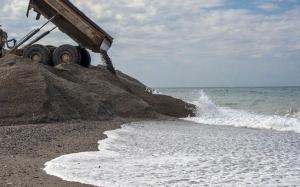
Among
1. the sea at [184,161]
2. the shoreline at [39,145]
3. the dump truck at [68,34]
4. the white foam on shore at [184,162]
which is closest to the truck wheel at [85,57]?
the dump truck at [68,34]

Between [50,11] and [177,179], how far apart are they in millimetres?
16008

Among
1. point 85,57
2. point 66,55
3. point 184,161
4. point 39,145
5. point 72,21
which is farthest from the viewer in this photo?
point 85,57

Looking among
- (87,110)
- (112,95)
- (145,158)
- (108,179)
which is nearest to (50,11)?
(112,95)

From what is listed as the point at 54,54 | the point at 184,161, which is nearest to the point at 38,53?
the point at 54,54

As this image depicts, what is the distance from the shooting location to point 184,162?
9555 mm

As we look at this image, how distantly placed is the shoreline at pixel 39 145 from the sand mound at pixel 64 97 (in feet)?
2.83

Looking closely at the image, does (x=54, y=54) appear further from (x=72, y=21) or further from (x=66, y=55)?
(x=72, y=21)

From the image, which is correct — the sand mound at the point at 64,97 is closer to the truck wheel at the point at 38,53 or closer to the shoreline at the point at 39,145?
the shoreline at the point at 39,145

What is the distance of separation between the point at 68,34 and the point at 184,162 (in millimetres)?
14738

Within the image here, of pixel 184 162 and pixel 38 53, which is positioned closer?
pixel 184 162

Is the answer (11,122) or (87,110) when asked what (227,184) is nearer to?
(11,122)

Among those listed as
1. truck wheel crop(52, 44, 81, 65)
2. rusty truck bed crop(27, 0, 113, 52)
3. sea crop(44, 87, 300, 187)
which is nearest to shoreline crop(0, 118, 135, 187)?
sea crop(44, 87, 300, 187)

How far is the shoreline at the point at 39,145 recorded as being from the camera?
7.98 metres

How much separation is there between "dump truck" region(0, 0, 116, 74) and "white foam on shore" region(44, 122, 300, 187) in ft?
29.3
